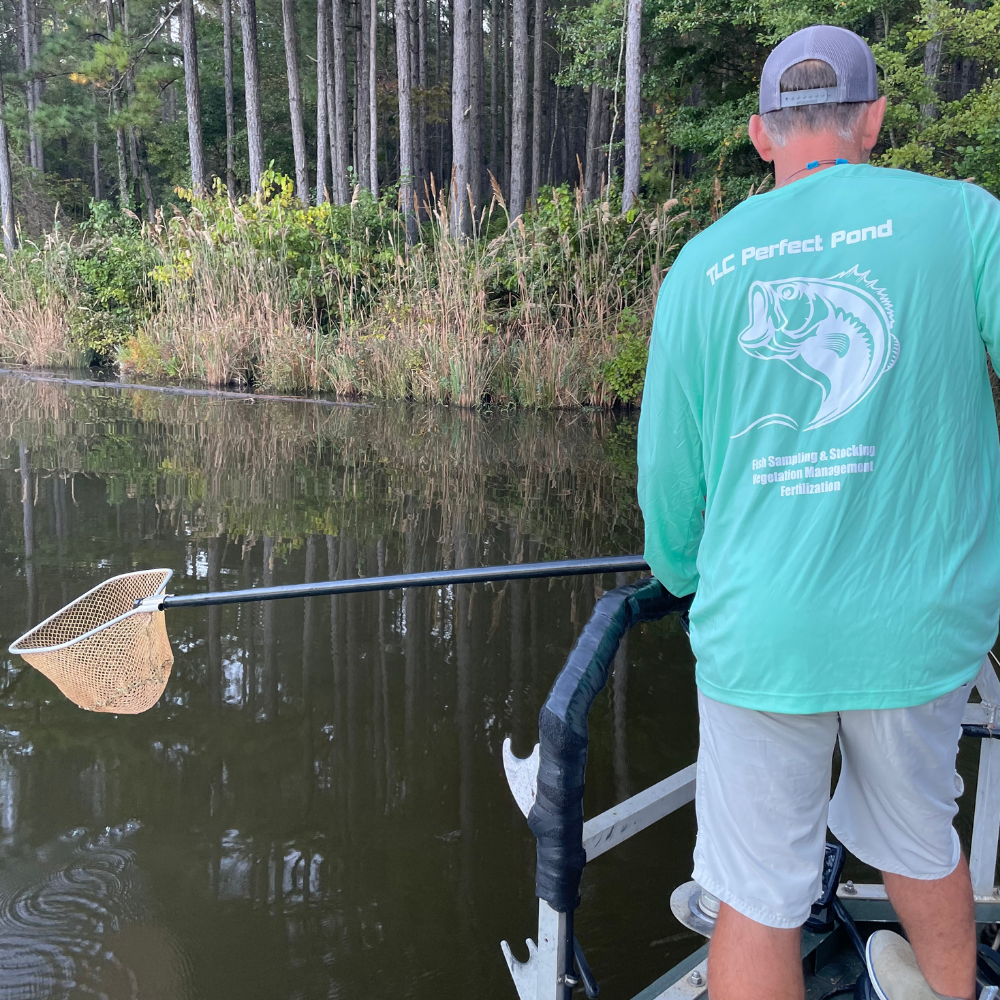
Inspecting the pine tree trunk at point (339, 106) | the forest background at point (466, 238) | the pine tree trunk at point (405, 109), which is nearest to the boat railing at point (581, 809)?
the forest background at point (466, 238)

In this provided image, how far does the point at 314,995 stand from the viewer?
6.82 ft

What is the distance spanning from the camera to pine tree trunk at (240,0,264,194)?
19.7m

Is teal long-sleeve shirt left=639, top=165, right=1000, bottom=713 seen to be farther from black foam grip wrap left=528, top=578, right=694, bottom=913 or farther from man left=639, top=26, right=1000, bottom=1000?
black foam grip wrap left=528, top=578, right=694, bottom=913

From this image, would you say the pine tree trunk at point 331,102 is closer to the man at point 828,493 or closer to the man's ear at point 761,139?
the man's ear at point 761,139

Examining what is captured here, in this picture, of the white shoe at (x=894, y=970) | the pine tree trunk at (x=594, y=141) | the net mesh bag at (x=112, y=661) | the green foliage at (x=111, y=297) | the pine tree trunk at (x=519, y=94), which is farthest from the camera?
the pine tree trunk at (x=594, y=141)

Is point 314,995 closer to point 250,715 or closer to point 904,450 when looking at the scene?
point 250,715

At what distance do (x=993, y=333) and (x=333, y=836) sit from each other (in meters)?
2.12

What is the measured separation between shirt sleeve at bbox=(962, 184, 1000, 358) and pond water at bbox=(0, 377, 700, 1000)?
5.28 ft

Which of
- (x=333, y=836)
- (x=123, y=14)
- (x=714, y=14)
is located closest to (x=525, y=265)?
(x=714, y=14)

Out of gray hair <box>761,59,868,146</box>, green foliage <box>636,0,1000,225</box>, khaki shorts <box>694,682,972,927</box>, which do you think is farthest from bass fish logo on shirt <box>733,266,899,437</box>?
green foliage <box>636,0,1000,225</box>

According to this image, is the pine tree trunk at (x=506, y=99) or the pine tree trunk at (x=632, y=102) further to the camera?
the pine tree trunk at (x=506, y=99)

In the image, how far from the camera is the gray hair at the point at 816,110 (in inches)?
54.4

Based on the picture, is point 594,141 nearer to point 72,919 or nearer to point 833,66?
point 72,919

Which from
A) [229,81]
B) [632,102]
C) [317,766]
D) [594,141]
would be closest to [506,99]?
[594,141]
